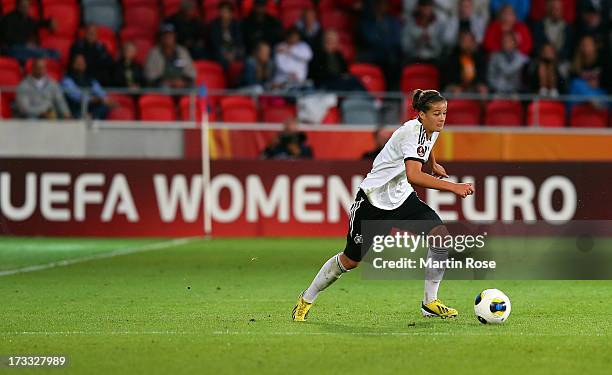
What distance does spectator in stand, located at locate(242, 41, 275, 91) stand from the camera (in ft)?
67.9

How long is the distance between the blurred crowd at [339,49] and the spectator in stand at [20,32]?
0.02 m

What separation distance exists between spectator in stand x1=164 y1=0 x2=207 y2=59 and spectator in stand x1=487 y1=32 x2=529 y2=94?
485 cm

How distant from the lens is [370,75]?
21438mm

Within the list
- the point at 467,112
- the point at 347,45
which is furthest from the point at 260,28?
the point at 467,112

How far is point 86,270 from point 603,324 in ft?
21.4

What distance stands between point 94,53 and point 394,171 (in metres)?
11.7

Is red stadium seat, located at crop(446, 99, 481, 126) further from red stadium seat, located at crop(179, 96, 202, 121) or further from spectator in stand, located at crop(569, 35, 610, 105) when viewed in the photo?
red stadium seat, located at crop(179, 96, 202, 121)

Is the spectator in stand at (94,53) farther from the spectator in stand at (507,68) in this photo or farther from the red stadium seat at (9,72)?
the spectator in stand at (507,68)

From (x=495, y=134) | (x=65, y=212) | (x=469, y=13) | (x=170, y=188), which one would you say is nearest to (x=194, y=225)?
(x=170, y=188)

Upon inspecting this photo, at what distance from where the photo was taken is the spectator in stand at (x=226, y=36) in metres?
21.1

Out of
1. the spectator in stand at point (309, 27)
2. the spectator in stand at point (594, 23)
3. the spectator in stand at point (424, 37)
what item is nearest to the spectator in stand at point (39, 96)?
the spectator in stand at point (309, 27)

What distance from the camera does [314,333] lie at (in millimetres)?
8812

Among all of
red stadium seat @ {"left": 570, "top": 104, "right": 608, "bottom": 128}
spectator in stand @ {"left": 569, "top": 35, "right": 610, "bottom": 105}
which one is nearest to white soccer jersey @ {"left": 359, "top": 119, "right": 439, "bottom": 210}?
red stadium seat @ {"left": 570, "top": 104, "right": 608, "bottom": 128}

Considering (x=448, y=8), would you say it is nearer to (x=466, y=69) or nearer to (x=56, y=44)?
(x=466, y=69)
